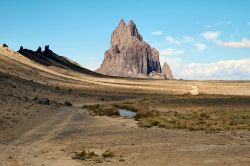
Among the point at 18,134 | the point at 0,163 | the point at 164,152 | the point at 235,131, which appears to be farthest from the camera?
the point at 235,131

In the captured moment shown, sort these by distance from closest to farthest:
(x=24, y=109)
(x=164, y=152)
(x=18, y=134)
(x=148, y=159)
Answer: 1. (x=148, y=159)
2. (x=164, y=152)
3. (x=18, y=134)
4. (x=24, y=109)

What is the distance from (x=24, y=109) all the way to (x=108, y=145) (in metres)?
23.5

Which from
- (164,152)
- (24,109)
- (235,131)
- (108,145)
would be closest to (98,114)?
(24,109)

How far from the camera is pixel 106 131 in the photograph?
32062mm

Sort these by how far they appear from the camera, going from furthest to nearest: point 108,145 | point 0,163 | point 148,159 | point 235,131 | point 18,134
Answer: point 235,131
point 18,134
point 108,145
point 148,159
point 0,163

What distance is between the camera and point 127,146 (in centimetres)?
2441

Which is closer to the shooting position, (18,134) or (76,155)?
(76,155)

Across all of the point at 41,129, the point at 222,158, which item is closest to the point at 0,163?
the point at 222,158

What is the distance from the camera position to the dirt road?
19516mm

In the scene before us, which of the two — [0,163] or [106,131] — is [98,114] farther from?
[0,163]

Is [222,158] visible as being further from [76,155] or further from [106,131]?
[106,131]

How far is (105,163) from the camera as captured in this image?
62.2 feet

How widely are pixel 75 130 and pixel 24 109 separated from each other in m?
15.8

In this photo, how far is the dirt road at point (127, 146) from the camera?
1952cm
